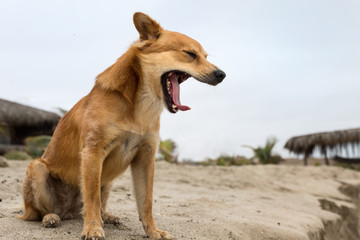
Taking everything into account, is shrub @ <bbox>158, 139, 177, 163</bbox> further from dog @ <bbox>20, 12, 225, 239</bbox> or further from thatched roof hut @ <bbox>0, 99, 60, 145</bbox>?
dog @ <bbox>20, 12, 225, 239</bbox>

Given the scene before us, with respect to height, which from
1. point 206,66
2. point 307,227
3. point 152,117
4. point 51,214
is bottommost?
point 307,227

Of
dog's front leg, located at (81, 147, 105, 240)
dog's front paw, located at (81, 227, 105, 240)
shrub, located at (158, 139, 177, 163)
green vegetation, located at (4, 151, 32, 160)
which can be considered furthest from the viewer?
shrub, located at (158, 139, 177, 163)

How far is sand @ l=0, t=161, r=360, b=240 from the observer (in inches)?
143

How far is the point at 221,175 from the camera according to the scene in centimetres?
1142

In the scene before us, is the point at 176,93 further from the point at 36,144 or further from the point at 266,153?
the point at 266,153

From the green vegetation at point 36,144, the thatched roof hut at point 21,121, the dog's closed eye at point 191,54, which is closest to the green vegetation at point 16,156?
the green vegetation at point 36,144

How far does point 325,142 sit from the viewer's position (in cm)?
2066

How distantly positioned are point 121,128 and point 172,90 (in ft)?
1.92

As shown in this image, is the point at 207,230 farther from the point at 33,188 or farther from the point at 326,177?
the point at 326,177

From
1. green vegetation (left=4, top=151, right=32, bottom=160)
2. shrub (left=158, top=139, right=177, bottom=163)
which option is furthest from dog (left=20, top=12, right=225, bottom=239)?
shrub (left=158, top=139, right=177, bottom=163)

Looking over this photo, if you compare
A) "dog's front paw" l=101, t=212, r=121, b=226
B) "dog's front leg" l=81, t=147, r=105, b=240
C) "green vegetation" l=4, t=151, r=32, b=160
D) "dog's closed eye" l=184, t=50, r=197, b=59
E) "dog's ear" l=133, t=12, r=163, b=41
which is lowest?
"dog's front paw" l=101, t=212, r=121, b=226

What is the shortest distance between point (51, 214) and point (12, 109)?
16.1 m

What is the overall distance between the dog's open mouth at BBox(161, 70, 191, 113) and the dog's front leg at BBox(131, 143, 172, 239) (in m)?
0.44

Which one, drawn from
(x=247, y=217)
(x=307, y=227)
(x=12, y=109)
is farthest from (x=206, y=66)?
(x=12, y=109)
